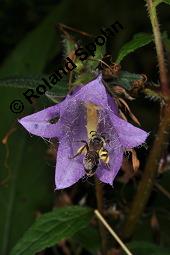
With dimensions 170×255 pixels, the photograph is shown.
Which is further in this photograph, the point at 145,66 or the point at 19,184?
the point at 145,66

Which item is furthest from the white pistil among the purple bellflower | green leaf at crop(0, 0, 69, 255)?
green leaf at crop(0, 0, 69, 255)

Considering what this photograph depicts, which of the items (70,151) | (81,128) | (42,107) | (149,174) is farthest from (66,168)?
(42,107)

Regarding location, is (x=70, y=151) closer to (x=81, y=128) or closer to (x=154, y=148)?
(x=81, y=128)

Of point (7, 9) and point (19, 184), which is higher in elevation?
point (7, 9)

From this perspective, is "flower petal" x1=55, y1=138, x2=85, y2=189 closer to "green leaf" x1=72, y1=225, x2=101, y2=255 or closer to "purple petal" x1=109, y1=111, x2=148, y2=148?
"purple petal" x1=109, y1=111, x2=148, y2=148

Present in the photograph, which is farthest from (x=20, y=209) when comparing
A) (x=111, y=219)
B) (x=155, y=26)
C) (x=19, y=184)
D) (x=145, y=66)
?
(x=155, y=26)

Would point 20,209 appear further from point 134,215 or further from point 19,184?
point 134,215
